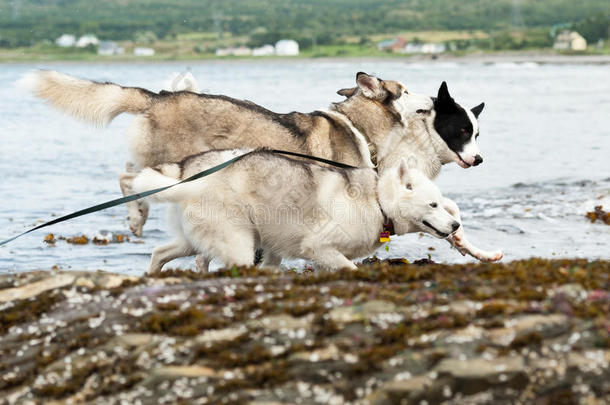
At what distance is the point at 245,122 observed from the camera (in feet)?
27.3

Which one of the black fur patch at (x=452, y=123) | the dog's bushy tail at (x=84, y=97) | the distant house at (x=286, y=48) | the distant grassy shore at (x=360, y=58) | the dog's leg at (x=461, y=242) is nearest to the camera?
the dog's leg at (x=461, y=242)

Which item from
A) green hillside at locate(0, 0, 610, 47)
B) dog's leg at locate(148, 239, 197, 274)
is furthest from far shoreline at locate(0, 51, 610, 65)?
dog's leg at locate(148, 239, 197, 274)

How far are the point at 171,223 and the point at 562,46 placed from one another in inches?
4199

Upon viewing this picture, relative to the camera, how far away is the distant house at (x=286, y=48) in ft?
338

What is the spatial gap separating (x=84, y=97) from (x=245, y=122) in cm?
172

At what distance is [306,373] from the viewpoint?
3.74 meters

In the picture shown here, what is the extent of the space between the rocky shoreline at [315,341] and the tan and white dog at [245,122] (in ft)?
12.2

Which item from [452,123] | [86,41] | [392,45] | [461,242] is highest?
[452,123]

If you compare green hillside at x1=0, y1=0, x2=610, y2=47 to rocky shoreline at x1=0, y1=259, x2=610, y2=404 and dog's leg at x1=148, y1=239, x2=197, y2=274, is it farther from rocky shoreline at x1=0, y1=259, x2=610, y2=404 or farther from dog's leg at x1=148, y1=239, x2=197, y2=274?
rocky shoreline at x1=0, y1=259, x2=610, y2=404

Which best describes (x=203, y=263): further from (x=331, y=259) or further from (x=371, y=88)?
(x=371, y=88)

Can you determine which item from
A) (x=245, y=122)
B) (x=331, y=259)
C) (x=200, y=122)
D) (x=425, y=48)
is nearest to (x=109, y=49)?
(x=425, y=48)

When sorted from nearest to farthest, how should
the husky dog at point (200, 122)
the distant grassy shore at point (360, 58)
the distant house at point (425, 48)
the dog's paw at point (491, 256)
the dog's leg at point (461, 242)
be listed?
the dog's leg at point (461, 242) < the dog's paw at point (491, 256) < the husky dog at point (200, 122) < the distant grassy shore at point (360, 58) < the distant house at point (425, 48)

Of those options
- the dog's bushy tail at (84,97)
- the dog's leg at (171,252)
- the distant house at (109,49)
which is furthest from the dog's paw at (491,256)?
the distant house at (109,49)

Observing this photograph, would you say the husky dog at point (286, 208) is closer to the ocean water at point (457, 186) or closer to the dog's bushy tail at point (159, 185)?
the dog's bushy tail at point (159, 185)
